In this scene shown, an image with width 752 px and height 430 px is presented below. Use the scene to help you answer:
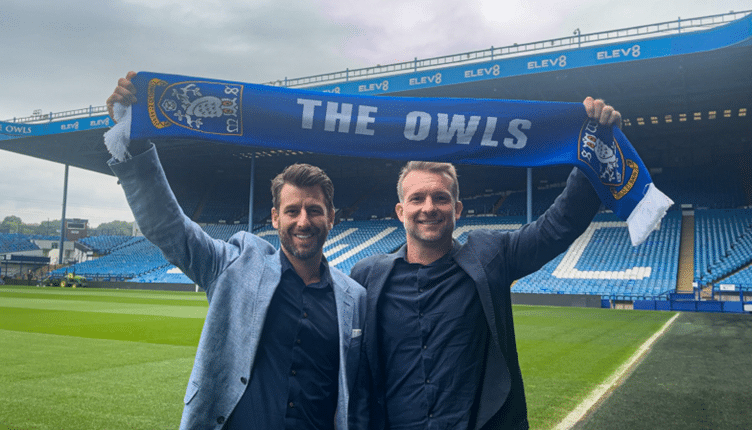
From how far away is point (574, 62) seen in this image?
864 inches

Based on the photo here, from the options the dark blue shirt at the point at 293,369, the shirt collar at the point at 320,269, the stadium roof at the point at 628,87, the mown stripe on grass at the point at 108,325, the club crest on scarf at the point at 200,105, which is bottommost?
the mown stripe on grass at the point at 108,325

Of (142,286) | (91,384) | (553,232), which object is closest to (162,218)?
(553,232)

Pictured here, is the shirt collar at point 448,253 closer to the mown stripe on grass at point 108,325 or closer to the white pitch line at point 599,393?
the white pitch line at point 599,393

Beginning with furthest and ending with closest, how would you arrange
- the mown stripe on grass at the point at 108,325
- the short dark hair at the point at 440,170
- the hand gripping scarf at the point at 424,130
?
1. the mown stripe on grass at the point at 108,325
2. the hand gripping scarf at the point at 424,130
3. the short dark hair at the point at 440,170

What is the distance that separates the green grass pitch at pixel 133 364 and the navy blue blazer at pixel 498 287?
11.2 feet

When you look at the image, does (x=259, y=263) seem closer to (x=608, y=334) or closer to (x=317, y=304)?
(x=317, y=304)

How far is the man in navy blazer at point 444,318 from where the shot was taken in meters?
2.46

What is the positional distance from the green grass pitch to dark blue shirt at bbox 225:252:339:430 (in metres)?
3.55

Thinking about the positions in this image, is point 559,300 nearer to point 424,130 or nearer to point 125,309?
point 125,309

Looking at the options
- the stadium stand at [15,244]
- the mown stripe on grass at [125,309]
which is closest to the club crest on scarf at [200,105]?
the mown stripe on grass at [125,309]

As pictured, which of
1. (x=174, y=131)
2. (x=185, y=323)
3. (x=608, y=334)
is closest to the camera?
(x=174, y=131)

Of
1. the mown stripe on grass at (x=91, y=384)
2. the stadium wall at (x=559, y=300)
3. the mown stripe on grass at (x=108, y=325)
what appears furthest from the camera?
the stadium wall at (x=559, y=300)

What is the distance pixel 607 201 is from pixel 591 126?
1.47 ft

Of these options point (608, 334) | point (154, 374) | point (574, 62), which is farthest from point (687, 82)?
point (154, 374)
